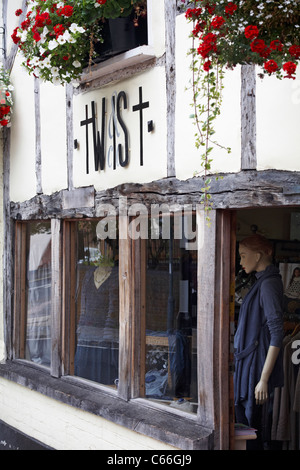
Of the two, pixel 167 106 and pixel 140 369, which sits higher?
pixel 167 106

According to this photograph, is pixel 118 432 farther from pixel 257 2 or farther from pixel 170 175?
pixel 257 2

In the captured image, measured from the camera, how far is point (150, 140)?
5055 mm

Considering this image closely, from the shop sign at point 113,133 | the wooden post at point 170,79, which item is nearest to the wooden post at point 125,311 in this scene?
the shop sign at point 113,133

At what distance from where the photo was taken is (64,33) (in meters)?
5.09

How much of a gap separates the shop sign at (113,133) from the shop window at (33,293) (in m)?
1.26

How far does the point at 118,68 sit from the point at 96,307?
6.82ft

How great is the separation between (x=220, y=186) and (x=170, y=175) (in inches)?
23.0

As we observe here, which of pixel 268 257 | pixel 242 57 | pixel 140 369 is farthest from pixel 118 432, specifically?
pixel 242 57

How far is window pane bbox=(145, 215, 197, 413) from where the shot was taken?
4.94 metres

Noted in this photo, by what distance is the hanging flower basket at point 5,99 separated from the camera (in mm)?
6875

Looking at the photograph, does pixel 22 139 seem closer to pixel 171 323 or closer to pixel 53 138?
pixel 53 138

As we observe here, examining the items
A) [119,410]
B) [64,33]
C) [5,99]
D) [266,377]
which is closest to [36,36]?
[64,33]

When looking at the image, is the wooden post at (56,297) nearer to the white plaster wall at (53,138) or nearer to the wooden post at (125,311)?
the white plaster wall at (53,138)
